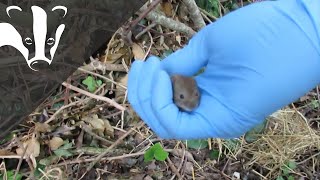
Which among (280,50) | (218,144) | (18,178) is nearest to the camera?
(280,50)

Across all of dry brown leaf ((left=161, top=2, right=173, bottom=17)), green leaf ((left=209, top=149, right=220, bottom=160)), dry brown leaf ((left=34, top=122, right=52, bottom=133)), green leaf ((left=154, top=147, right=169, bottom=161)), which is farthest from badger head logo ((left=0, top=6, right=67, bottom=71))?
green leaf ((left=209, top=149, right=220, bottom=160))

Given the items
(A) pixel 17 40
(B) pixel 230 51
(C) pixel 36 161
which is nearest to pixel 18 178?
(C) pixel 36 161

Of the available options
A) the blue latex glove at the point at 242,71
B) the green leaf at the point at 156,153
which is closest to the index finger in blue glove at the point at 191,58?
the blue latex glove at the point at 242,71

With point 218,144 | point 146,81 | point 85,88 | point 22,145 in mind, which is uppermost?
point 146,81

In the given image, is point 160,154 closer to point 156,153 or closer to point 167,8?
point 156,153

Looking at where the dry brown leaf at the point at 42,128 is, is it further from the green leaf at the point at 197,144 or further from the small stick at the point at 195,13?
the small stick at the point at 195,13

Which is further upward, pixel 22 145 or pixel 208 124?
pixel 208 124

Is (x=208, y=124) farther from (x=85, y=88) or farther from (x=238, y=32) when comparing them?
(x=85, y=88)
